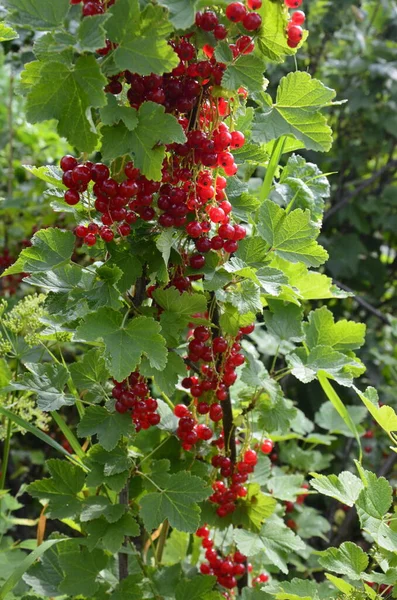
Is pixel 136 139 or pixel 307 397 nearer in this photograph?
pixel 136 139

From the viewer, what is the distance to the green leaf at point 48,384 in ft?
2.81

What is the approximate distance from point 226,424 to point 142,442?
16cm

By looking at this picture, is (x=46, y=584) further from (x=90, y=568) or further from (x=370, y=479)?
(x=370, y=479)

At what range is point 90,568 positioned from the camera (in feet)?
2.97

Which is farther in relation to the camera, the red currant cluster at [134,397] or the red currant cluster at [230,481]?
the red currant cluster at [230,481]

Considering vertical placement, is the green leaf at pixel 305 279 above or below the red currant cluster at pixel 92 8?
below

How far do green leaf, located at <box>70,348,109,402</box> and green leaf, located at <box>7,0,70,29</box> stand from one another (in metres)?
0.41

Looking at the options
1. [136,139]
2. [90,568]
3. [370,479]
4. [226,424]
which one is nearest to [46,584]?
[90,568]

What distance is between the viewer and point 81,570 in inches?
35.6

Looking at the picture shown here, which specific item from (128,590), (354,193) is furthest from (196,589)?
(354,193)

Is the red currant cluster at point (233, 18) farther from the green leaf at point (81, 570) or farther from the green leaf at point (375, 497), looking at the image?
the green leaf at point (81, 570)

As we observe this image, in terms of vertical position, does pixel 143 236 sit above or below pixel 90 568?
above

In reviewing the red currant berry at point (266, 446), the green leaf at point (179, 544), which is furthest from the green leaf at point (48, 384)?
the green leaf at point (179, 544)

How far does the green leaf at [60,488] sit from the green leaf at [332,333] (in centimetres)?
40
